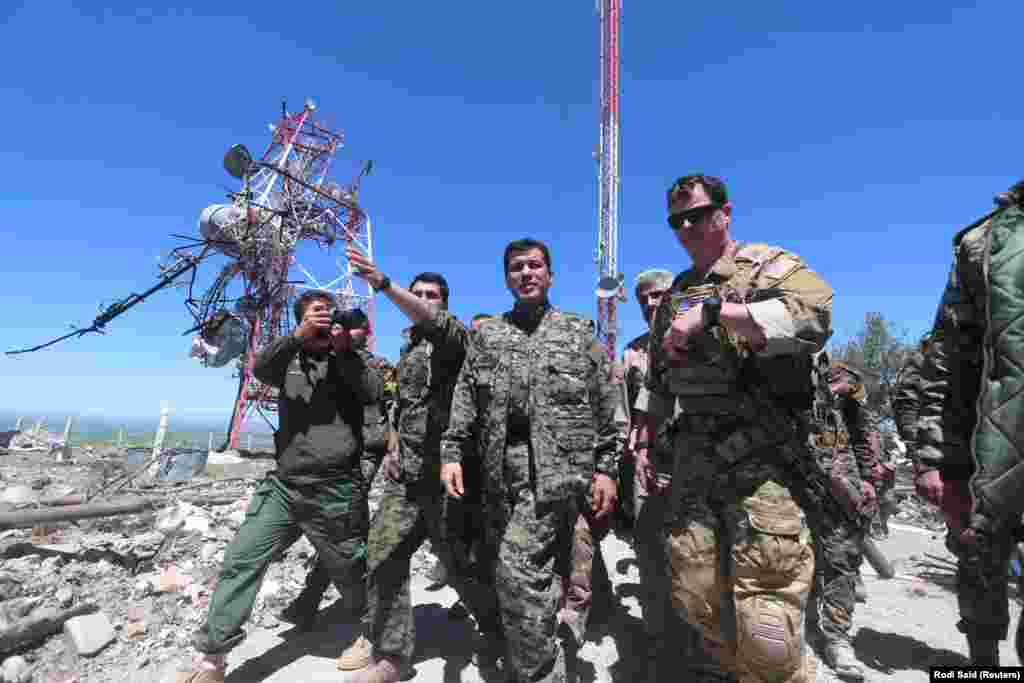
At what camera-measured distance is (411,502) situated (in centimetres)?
300

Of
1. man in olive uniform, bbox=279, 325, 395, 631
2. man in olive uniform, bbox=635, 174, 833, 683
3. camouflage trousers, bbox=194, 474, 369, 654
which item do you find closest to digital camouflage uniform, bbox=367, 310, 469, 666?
camouflage trousers, bbox=194, 474, 369, 654

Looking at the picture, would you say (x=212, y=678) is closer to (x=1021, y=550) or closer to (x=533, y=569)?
(x=533, y=569)

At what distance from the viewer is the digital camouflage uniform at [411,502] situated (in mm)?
2770

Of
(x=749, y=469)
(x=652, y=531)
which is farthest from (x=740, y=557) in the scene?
(x=652, y=531)

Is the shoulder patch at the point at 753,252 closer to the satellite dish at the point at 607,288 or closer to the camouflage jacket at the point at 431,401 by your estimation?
the camouflage jacket at the point at 431,401

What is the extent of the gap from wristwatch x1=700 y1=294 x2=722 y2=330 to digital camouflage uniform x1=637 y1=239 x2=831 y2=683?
0.13m

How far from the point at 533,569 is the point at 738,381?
1305 millimetres

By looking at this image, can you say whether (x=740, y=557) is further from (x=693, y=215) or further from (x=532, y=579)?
(x=693, y=215)

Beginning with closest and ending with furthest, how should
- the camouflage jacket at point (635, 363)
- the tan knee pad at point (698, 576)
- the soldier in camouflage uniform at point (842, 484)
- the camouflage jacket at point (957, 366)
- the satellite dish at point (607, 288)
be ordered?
the camouflage jacket at point (957, 366) → the tan knee pad at point (698, 576) → the soldier in camouflage uniform at point (842, 484) → the camouflage jacket at point (635, 363) → the satellite dish at point (607, 288)

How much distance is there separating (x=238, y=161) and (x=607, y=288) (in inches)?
504

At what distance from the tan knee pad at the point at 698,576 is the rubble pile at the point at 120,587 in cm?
324

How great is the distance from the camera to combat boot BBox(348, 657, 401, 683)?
2.64 meters

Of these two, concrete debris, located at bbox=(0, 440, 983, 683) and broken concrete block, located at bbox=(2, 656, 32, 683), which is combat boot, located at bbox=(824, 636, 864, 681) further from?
broken concrete block, located at bbox=(2, 656, 32, 683)

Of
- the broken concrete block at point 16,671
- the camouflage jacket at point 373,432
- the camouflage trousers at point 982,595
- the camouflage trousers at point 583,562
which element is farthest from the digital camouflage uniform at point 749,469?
the broken concrete block at point 16,671
